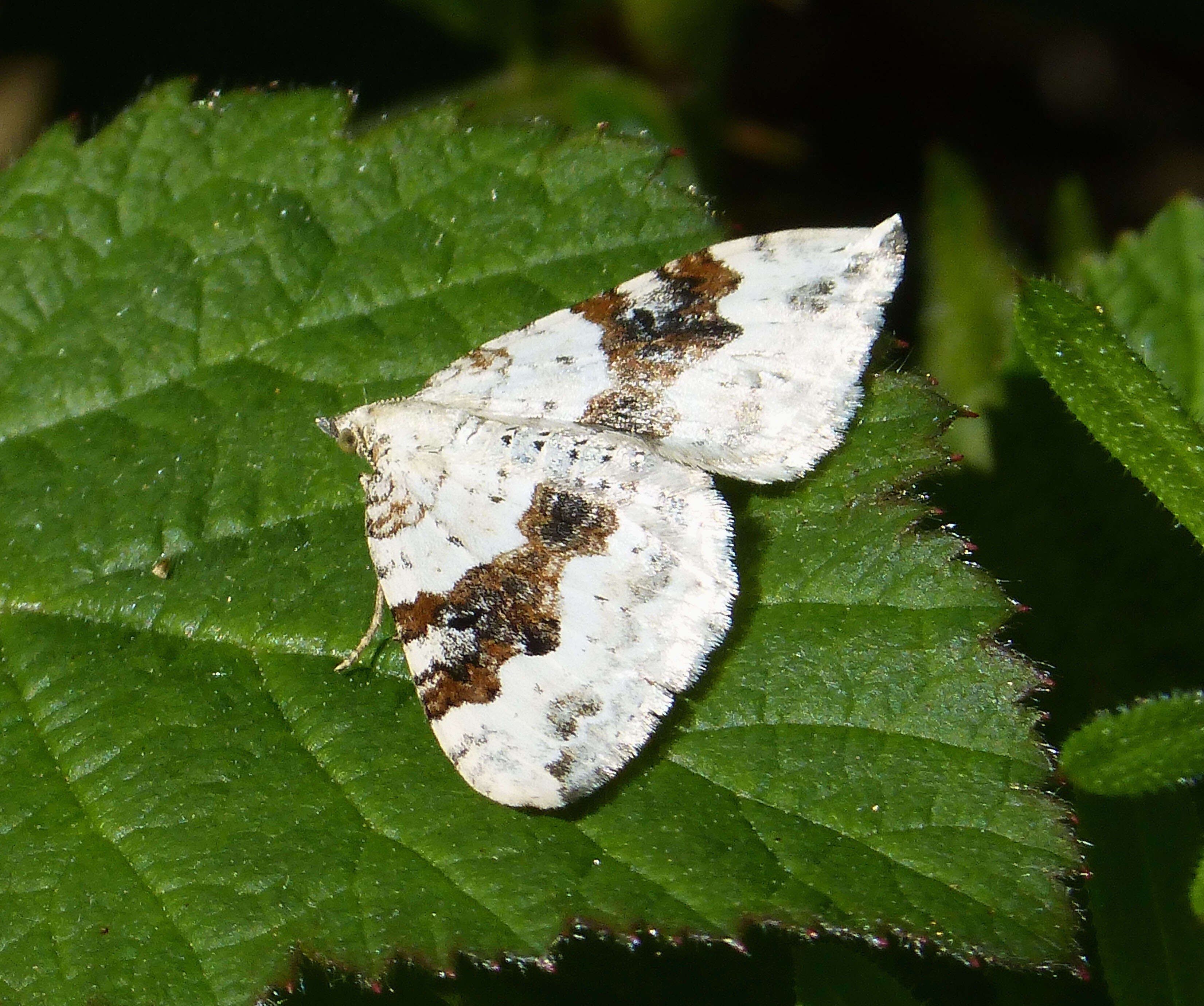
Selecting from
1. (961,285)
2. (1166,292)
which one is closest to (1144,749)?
(1166,292)

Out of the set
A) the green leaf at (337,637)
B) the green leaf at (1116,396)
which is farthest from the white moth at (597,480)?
the green leaf at (1116,396)

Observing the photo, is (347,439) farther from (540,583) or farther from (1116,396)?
(1116,396)

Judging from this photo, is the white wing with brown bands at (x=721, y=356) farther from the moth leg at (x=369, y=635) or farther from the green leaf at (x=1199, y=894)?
the green leaf at (x=1199, y=894)

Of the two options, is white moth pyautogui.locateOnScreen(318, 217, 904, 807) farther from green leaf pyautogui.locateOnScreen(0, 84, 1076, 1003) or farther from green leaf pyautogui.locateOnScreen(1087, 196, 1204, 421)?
green leaf pyautogui.locateOnScreen(1087, 196, 1204, 421)

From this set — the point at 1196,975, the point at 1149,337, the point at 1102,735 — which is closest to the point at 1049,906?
the point at 1102,735

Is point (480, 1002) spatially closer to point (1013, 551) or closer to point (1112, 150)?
point (1013, 551)

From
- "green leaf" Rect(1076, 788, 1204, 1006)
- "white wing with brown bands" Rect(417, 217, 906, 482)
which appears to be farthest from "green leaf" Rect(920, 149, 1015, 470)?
"green leaf" Rect(1076, 788, 1204, 1006)
